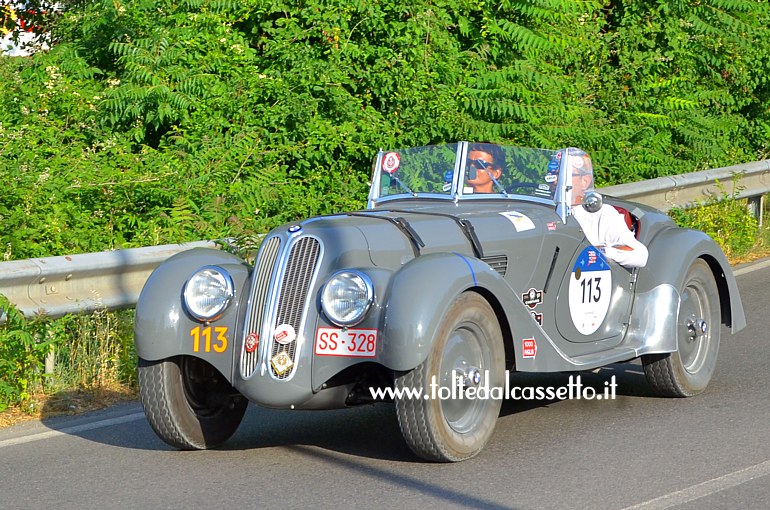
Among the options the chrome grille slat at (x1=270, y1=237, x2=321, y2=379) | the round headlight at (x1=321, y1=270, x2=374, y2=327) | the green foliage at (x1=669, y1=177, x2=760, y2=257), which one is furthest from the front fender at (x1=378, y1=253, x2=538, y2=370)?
the green foliage at (x1=669, y1=177, x2=760, y2=257)

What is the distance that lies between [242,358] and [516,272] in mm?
1679

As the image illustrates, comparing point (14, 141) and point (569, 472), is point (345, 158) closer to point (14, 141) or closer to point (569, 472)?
point (14, 141)

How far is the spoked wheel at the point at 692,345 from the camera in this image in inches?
284

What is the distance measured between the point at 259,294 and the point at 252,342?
10.3 inches

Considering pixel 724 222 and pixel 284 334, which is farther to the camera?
pixel 724 222

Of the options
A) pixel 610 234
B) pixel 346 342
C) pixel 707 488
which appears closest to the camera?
pixel 707 488

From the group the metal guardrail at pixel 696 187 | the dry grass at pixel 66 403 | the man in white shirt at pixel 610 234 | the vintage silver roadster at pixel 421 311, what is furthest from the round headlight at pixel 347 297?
the metal guardrail at pixel 696 187

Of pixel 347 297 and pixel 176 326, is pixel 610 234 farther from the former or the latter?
pixel 176 326

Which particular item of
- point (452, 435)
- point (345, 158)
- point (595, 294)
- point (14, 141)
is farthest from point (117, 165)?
point (452, 435)

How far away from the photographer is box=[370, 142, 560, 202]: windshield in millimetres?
7254

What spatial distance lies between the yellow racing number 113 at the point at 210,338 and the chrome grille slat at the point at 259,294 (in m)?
0.13

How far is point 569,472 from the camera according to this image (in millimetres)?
5547

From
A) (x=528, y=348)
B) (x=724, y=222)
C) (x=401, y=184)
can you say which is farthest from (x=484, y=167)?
(x=724, y=222)

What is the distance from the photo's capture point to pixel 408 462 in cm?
583
